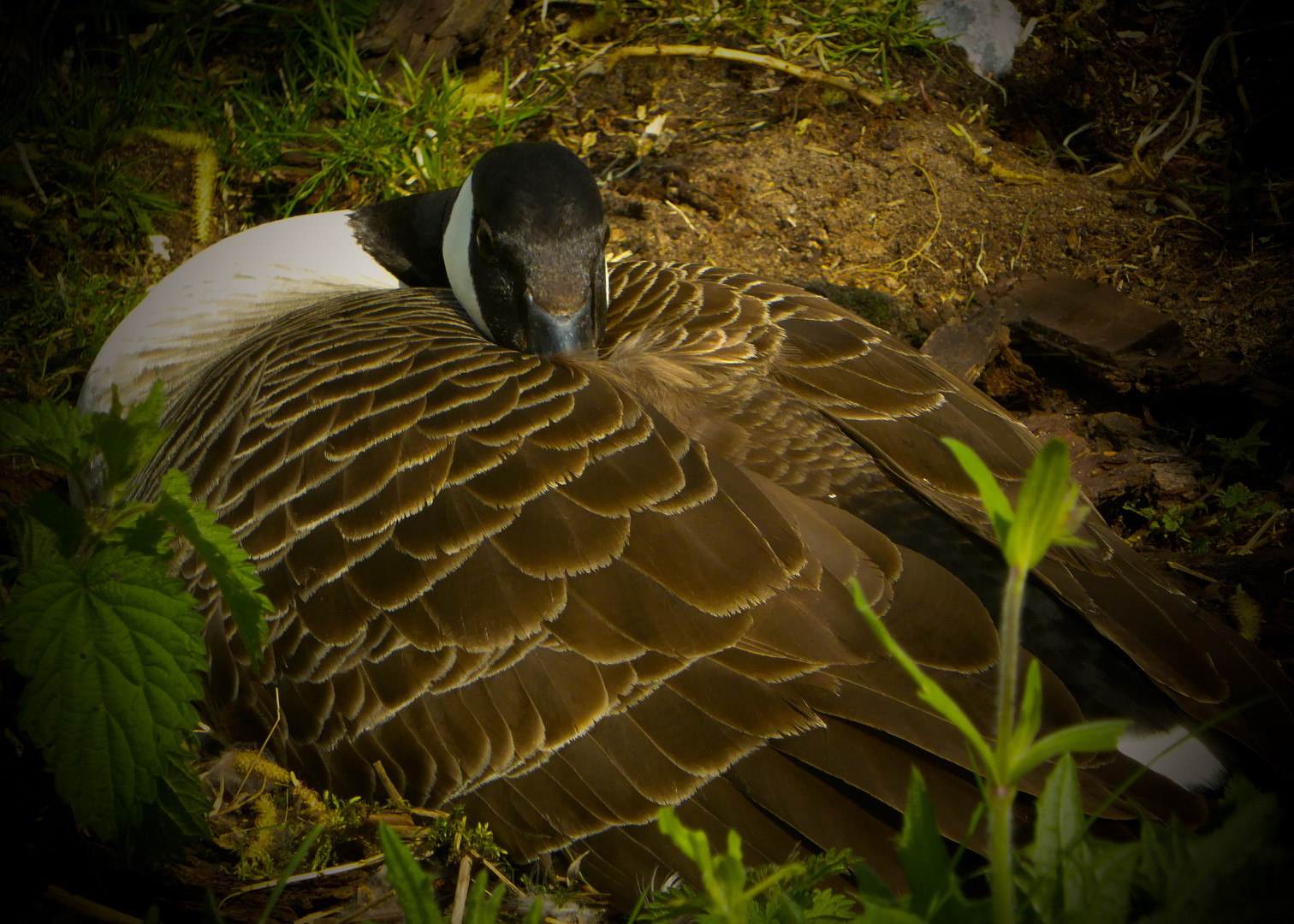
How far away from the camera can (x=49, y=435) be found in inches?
61.7

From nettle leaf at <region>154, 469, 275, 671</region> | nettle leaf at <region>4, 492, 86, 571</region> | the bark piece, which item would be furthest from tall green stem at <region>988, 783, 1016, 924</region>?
the bark piece

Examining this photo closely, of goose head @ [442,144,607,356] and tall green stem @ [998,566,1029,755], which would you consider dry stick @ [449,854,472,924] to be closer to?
tall green stem @ [998,566,1029,755]

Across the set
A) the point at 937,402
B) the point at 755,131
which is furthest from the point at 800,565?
the point at 755,131

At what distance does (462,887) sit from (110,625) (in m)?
0.99

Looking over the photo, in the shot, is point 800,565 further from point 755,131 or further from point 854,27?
point 854,27

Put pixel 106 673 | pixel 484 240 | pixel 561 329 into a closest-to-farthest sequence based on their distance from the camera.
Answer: pixel 106 673 → pixel 561 329 → pixel 484 240

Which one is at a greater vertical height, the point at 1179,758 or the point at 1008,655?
the point at 1008,655

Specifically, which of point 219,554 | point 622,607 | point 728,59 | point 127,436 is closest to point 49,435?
point 127,436

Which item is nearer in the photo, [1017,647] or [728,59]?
[1017,647]

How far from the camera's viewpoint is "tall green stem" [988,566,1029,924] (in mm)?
888

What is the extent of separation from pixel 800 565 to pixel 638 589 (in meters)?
0.40

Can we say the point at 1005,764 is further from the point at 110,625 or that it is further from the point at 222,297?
the point at 222,297

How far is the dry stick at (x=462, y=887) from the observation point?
194 centimetres

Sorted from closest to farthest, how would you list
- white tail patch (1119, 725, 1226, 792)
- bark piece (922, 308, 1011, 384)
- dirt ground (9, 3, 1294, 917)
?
white tail patch (1119, 725, 1226, 792)
dirt ground (9, 3, 1294, 917)
bark piece (922, 308, 1011, 384)
